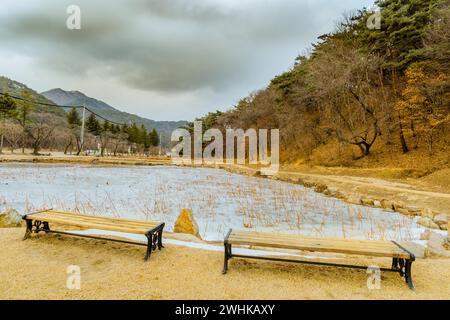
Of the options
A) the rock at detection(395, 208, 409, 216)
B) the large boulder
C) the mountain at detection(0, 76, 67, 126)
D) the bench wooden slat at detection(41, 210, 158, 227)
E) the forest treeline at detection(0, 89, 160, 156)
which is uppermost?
the mountain at detection(0, 76, 67, 126)

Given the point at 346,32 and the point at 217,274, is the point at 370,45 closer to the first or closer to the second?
the point at 346,32

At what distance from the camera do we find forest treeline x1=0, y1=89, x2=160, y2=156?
1479 inches

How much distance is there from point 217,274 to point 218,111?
152 ft

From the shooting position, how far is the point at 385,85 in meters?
19.9

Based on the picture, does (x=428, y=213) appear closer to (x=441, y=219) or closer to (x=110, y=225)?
(x=441, y=219)

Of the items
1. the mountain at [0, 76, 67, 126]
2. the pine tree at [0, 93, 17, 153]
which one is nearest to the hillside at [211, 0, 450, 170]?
the pine tree at [0, 93, 17, 153]

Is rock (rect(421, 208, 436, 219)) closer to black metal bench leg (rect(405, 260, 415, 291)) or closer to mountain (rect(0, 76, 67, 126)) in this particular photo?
black metal bench leg (rect(405, 260, 415, 291))

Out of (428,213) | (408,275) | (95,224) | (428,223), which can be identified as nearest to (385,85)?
(428,213)

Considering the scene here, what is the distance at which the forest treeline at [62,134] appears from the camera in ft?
123

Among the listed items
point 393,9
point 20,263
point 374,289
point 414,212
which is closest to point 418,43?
point 393,9

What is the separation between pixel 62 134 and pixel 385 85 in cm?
5236

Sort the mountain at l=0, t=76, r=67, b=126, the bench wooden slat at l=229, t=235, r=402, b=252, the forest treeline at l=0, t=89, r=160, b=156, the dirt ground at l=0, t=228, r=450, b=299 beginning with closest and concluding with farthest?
the dirt ground at l=0, t=228, r=450, b=299
the bench wooden slat at l=229, t=235, r=402, b=252
the forest treeline at l=0, t=89, r=160, b=156
the mountain at l=0, t=76, r=67, b=126

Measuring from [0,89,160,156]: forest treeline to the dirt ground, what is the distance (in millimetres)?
35003

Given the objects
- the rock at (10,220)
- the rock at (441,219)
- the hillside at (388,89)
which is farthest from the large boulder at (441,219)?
the rock at (10,220)
